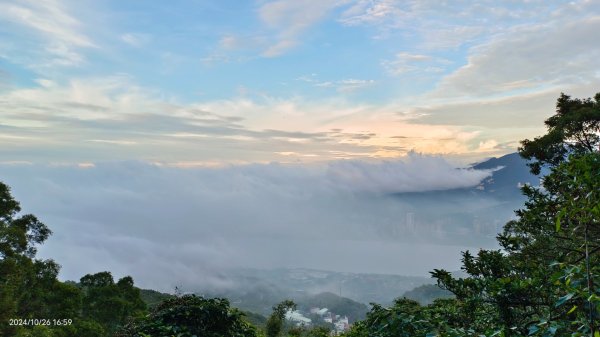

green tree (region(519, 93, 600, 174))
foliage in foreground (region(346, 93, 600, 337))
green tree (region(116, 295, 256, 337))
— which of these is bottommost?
green tree (region(116, 295, 256, 337))

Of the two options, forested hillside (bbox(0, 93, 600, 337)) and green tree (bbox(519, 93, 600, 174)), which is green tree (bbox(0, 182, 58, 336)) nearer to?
forested hillside (bbox(0, 93, 600, 337))

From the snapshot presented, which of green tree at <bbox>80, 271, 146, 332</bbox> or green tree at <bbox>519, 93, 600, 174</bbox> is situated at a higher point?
green tree at <bbox>519, 93, 600, 174</bbox>

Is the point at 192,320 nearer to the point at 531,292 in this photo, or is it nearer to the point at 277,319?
the point at 531,292

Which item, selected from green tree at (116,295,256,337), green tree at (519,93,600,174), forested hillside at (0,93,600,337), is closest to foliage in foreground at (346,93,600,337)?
forested hillside at (0,93,600,337)

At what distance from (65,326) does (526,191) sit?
20.6 m

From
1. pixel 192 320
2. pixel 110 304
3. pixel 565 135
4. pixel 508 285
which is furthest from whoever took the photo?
pixel 110 304

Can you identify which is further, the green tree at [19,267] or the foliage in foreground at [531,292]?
the green tree at [19,267]

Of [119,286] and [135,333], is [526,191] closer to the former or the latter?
[135,333]

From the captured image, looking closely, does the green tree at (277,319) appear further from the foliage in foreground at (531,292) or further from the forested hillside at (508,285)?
the foliage in foreground at (531,292)

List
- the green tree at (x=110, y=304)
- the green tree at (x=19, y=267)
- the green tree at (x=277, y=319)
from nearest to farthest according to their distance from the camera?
the green tree at (x=19, y=267) < the green tree at (x=277, y=319) < the green tree at (x=110, y=304)

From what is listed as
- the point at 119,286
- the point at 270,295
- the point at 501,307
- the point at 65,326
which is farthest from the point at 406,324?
the point at 270,295

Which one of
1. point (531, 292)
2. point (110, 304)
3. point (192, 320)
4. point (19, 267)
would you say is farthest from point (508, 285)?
point (110, 304)

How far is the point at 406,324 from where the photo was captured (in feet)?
16.0

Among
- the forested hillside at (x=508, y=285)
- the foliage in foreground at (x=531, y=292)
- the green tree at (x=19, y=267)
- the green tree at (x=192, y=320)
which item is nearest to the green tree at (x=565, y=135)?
the forested hillside at (x=508, y=285)
